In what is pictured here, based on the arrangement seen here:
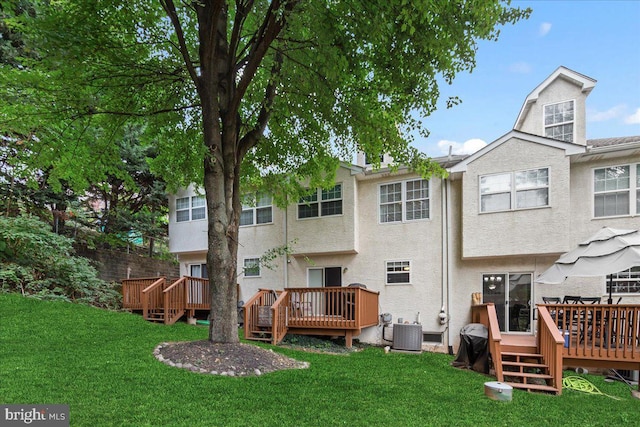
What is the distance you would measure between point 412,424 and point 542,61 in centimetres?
1278

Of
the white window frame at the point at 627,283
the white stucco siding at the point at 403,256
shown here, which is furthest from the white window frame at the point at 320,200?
the white window frame at the point at 627,283

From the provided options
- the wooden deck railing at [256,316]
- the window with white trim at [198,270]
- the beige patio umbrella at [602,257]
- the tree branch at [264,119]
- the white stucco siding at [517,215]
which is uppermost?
the tree branch at [264,119]

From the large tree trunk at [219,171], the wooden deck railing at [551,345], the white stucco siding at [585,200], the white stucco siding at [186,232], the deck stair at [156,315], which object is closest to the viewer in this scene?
the wooden deck railing at [551,345]

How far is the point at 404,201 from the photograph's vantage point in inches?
457

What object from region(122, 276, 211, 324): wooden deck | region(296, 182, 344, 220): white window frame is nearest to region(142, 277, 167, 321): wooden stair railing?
region(122, 276, 211, 324): wooden deck

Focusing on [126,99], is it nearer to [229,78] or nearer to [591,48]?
[229,78]

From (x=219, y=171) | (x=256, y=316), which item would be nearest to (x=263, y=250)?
(x=256, y=316)

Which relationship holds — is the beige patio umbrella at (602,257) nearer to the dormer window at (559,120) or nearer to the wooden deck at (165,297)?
the dormer window at (559,120)

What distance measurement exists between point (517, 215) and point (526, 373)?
4327mm

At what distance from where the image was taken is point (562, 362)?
667cm

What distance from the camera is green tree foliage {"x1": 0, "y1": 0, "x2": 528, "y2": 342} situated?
20.2 ft

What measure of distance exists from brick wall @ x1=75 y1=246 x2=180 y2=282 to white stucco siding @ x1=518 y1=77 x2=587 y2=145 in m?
16.8

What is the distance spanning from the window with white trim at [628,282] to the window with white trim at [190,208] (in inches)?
506

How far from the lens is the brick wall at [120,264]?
15836 millimetres
